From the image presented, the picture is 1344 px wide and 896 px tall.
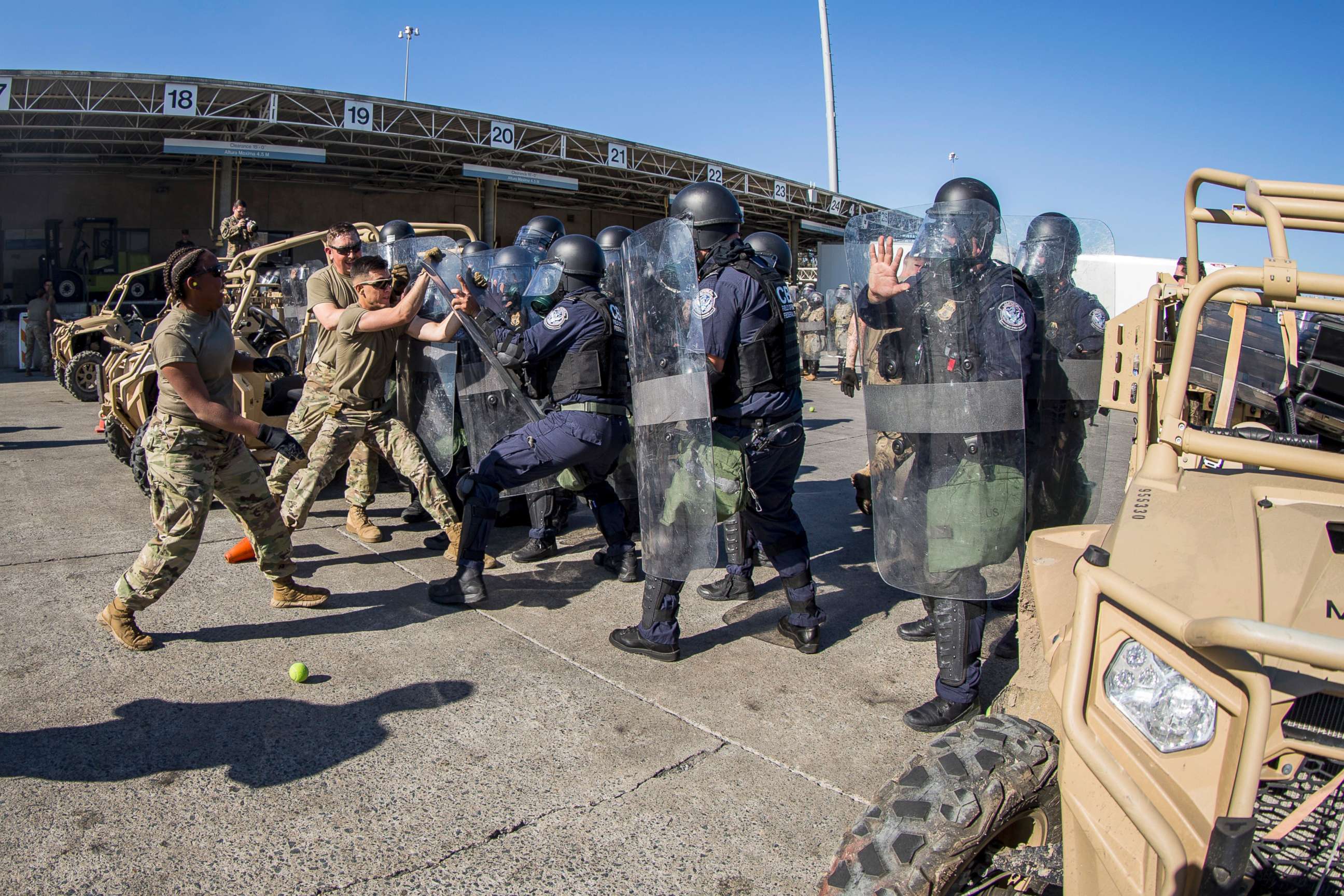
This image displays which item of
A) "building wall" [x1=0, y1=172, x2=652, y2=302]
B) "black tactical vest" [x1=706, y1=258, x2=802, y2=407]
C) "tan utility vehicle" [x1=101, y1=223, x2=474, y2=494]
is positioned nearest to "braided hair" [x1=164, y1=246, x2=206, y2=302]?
"tan utility vehicle" [x1=101, y1=223, x2=474, y2=494]

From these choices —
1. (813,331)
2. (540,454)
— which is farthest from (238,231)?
(813,331)

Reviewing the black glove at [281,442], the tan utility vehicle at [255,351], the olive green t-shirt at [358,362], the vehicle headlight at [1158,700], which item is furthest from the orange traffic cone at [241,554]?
the vehicle headlight at [1158,700]

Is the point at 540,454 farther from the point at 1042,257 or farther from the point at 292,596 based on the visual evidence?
the point at 1042,257

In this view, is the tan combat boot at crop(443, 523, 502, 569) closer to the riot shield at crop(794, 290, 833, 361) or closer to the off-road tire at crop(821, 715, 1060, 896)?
the off-road tire at crop(821, 715, 1060, 896)

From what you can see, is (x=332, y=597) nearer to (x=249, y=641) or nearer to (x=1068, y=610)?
(x=249, y=641)

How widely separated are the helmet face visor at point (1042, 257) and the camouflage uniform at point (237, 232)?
7019 mm

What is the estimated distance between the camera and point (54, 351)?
44.7ft

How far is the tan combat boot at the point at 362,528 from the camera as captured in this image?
19.8ft

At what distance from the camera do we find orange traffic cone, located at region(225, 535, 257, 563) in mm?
5434

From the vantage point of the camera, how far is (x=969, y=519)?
11.3 feet

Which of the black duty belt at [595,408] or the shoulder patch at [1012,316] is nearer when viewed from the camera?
the shoulder patch at [1012,316]

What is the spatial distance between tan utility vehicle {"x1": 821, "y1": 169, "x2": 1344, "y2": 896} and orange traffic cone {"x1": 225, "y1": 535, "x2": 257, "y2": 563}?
14.7ft

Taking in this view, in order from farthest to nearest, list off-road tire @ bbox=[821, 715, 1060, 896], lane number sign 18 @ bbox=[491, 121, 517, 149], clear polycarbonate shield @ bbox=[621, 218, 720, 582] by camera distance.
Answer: lane number sign 18 @ bbox=[491, 121, 517, 149] → clear polycarbonate shield @ bbox=[621, 218, 720, 582] → off-road tire @ bbox=[821, 715, 1060, 896]

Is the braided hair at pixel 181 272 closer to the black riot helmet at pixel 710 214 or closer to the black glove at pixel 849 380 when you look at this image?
the black riot helmet at pixel 710 214
